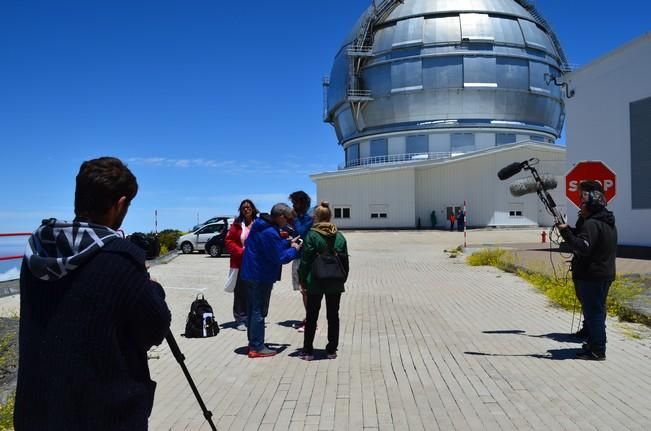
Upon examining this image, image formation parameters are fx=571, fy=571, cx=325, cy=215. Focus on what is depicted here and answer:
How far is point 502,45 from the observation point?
156 feet

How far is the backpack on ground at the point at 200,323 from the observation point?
311 inches

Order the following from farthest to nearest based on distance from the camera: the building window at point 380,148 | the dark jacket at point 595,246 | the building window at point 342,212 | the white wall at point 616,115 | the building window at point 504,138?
1. the building window at point 380,148
2. the building window at point 504,138
3. the building window at point 342,212
4. the white wall at point 616,115
5. the dark jacket at point 595,246

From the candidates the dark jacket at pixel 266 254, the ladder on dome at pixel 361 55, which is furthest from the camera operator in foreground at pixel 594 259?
the ladder on dome at pixel 361 55

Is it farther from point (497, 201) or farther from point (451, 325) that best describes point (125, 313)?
point (497, 201)

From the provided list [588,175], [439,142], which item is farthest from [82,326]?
[439,142]

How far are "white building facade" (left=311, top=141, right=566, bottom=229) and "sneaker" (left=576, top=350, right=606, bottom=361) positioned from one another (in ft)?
121

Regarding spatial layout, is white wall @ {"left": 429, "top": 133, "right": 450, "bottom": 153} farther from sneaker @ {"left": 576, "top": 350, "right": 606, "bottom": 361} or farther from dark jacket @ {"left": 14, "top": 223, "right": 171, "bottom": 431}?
dark jacket @ {"left": 14, "top": 223, "right": 171, "bottom": 431}

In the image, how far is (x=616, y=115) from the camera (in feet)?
65.0

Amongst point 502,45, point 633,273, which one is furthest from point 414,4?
point 633,273

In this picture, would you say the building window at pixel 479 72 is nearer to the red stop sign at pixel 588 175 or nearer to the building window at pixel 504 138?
the building window at pixel 504 138

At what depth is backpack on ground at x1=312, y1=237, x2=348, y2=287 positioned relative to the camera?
6367mm

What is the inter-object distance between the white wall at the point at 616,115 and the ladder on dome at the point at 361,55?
29403mm

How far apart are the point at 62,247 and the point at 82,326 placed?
31 cm

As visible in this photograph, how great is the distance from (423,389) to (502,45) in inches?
1855
